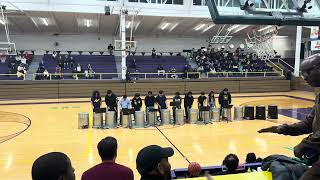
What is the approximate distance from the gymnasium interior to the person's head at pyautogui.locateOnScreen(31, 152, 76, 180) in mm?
608

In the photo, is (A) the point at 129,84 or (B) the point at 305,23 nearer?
(B) the point at 305,23

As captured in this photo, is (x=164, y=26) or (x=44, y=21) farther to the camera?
(x=164, y=26)

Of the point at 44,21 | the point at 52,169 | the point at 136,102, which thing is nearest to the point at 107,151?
the point at 52,169

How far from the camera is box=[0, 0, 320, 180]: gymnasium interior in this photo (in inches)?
291

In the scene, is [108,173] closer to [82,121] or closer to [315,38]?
[82,121]

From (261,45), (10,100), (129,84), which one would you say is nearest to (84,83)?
(129,84)

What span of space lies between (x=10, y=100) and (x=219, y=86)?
16.4m

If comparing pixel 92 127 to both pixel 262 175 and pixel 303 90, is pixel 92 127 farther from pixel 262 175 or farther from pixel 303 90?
pixel 303 90

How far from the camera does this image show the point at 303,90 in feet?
92.2

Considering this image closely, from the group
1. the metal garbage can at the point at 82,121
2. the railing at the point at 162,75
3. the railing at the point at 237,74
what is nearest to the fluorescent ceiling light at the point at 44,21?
the railing at the point at 162,75

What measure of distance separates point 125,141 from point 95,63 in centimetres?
2035

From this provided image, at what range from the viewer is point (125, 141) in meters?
10.4

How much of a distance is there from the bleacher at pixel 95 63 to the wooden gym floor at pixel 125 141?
41.9ft

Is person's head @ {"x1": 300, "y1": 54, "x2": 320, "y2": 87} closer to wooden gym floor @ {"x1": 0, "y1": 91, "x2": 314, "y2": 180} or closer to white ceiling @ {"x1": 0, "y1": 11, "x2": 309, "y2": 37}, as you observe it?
wooden gym floor @ {"x1": 0, "y1": 91, "x2": 314, "y2": 180}
